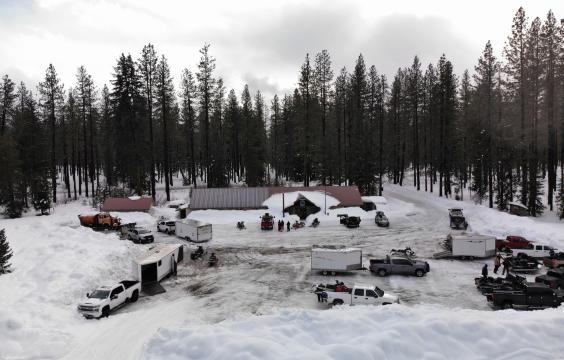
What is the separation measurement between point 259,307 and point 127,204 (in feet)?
103

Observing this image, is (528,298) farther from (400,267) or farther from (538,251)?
(538,251)

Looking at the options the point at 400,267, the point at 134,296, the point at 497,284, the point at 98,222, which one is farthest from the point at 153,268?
the point at 497,284

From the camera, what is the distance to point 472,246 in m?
30.4

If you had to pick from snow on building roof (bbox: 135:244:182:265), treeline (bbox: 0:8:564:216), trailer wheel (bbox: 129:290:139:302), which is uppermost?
treeline (bbox: 0:8:564:216)

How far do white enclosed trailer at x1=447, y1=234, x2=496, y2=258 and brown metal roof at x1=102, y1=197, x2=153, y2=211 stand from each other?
108 feet

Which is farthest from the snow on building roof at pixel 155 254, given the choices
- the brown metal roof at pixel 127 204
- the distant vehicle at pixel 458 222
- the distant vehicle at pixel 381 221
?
the distant vehicle at pixel 458 222

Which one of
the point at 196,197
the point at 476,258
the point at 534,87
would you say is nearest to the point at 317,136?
the point at 196,197

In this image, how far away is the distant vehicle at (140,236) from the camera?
119ft

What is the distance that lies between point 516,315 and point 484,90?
41.2 metres

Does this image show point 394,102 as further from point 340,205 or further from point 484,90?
point 340,205

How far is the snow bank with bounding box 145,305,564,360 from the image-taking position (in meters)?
12.7

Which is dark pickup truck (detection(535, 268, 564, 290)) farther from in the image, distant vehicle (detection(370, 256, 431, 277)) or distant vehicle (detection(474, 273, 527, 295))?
distant vehicle (detection(370, 256, 431, 277))

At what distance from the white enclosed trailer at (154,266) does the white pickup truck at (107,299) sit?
5.69 ft

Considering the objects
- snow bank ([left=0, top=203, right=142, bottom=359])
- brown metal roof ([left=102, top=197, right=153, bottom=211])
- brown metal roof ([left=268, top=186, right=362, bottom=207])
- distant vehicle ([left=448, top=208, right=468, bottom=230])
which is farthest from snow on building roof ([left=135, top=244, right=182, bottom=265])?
distant vehicle ([left=448, top=208, right=468, bottom=230])
